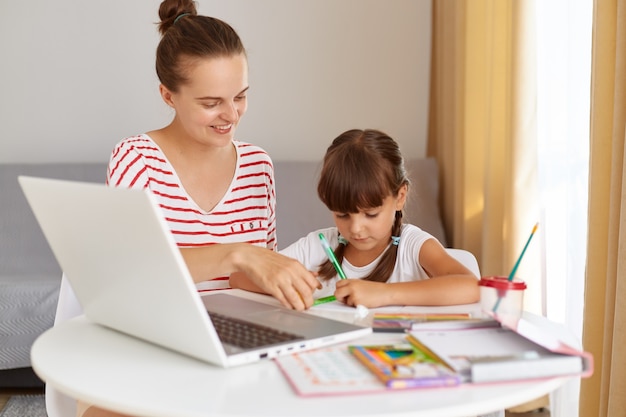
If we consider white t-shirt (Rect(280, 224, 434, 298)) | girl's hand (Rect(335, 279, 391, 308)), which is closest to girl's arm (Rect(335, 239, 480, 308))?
girl's hand (Rect(335, 279, 391, 308))

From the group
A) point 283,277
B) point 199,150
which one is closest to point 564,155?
point 199,150

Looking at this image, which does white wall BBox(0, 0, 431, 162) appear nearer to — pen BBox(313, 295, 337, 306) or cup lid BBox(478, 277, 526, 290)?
pen BBox(313, 295, 337, 306)

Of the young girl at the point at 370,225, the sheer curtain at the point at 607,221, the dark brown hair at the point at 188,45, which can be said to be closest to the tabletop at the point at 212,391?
the young girl at the point at 370,225

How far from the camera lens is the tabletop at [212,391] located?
2.52 ft

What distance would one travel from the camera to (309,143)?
327 centimetres

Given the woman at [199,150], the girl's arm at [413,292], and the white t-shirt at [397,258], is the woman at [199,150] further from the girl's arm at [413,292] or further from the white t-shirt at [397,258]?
the girl's arm at [413,292]

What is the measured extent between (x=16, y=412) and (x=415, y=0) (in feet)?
6.99

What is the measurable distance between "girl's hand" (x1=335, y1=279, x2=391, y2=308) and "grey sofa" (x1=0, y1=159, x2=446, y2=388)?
146 centimetres

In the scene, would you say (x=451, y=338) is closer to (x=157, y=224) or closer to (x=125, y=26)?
(x=157, y=224)

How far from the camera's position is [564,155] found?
2168mm

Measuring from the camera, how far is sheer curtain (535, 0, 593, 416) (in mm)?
2039

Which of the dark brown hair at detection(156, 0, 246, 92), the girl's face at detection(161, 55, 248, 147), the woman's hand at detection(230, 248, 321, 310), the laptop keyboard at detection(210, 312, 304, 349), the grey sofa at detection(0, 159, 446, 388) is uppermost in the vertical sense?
the dark brown hair at detection(156, 0, 246, 92)

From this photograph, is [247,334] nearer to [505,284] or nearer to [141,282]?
[141,282]

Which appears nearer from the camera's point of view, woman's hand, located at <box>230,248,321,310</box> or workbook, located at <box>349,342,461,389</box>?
workbook, located at <box>349,342,461,389</box>
